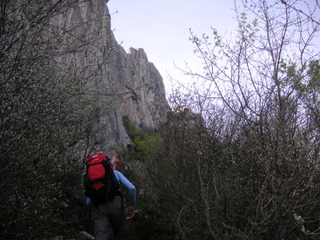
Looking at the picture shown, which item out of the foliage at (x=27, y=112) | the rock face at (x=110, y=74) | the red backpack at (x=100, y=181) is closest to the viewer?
the red backpack at (x=100, y=181)

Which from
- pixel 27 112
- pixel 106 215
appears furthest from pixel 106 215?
pixel 27 112

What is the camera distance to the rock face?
7.08m

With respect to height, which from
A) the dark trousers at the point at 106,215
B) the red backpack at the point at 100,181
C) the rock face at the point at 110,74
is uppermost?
the rock face at the point at 110,74

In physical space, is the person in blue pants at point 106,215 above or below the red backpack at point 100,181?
below

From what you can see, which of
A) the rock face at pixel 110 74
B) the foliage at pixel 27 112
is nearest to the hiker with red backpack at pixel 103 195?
the foliage at pixel 27 112

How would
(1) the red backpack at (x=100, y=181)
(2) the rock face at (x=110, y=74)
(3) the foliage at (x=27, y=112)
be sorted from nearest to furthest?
(1) the red backpack at (x=100, y=181), (3) the foliage at (x=27, y=112), (2) the rock face at (x=110, y=74)

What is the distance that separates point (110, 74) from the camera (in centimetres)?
1869

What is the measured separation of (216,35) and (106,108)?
457cm

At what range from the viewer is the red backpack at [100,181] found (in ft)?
15.7

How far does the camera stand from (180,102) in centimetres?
962

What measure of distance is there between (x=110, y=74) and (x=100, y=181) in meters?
14.3

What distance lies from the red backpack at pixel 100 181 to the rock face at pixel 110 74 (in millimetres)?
1550

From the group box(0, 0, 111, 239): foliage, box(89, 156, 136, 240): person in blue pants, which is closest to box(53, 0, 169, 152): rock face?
box(0, 0, 111, 239): foliage

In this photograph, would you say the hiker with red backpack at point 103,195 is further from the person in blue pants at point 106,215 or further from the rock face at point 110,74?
the rock face at point 110,74
